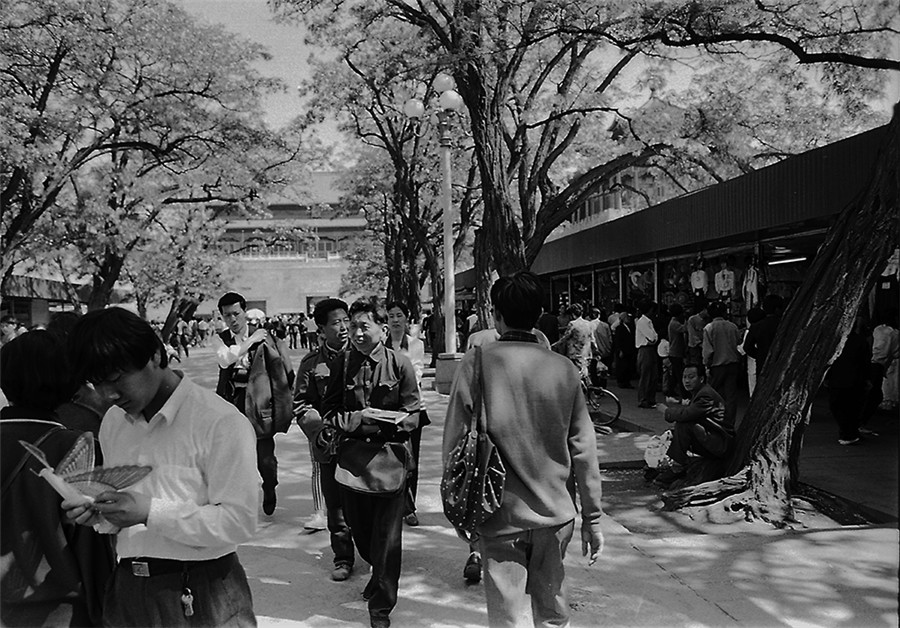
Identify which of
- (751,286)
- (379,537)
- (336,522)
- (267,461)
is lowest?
(336,522)

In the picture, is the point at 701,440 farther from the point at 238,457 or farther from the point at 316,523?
the point at 238,457

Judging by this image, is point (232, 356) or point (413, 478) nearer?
point (413, 478)

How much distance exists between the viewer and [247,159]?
760 inches

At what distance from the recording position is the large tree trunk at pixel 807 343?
5.98m

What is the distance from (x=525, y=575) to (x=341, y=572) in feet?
7.25

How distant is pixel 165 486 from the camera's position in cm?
220

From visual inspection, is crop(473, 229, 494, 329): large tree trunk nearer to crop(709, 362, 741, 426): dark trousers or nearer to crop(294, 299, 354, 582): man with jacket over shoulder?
crop(709, 362, 741, 426): dark trousers

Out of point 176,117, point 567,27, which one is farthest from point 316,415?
point 176,117

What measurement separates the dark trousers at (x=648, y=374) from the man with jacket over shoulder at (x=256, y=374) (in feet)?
27.3

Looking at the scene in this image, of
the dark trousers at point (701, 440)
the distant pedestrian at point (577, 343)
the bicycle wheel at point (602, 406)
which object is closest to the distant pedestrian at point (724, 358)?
the bicycle wheel at point (602, 406)

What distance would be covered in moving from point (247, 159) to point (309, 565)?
51.1 feet

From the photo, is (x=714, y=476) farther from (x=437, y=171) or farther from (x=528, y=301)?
(x=437, y=171)

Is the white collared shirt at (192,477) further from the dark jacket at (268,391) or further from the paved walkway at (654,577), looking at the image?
the dark jacket at (268,391)

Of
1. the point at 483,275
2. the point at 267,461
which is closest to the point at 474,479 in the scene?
the point at 267,461
